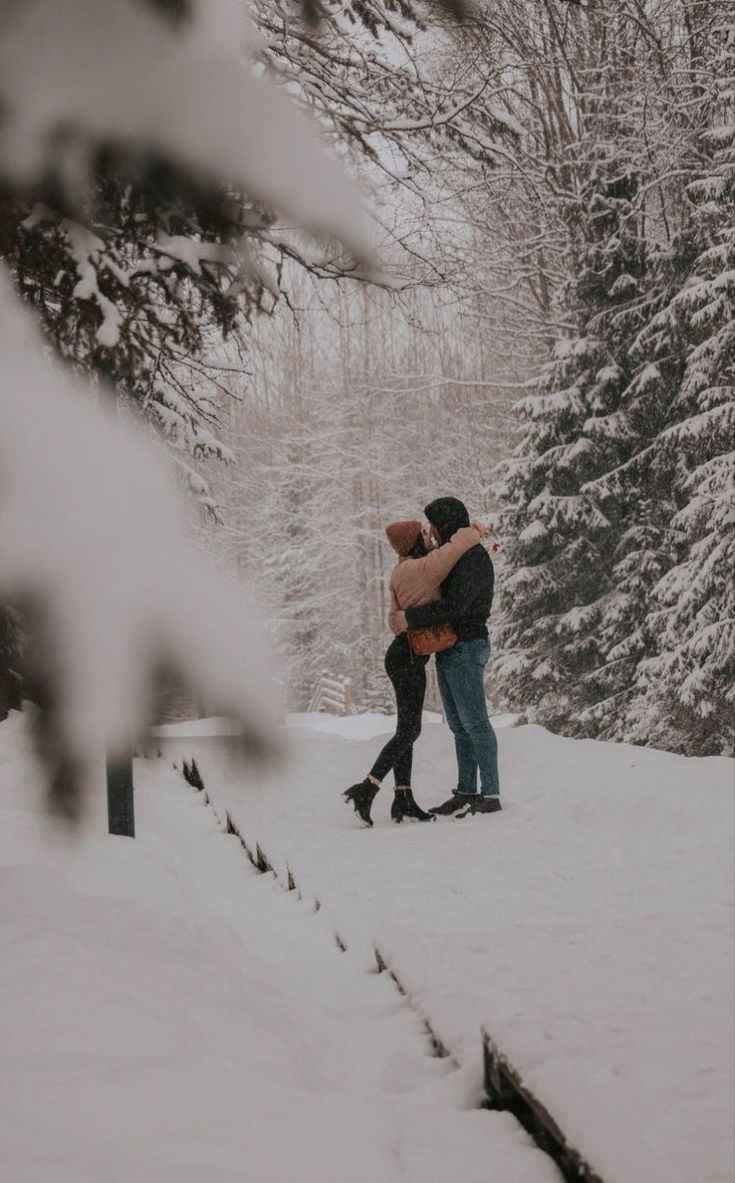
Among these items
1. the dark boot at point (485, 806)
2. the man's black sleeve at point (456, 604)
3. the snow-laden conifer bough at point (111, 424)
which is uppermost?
the snow-laden conifer bough at point (111, 424)

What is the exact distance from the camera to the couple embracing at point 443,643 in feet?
20.9

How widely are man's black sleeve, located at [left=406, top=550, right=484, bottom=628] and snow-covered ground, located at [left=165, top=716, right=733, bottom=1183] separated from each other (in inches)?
51.9

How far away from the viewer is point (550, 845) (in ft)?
19.2

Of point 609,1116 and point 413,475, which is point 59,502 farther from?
point 413,475

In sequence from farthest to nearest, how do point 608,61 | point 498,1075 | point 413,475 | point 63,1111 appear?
point 413,475
point 608,61
point 498,1075
point 63,1111

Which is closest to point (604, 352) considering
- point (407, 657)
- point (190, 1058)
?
point (407, 657)

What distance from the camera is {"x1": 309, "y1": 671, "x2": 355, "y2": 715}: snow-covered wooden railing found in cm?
2625

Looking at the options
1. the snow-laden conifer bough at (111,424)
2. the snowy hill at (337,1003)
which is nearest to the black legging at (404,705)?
the snowy hill at (337,1003)

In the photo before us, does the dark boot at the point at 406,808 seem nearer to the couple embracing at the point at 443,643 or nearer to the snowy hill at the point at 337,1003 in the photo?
the couple embracing at the point at 443,643

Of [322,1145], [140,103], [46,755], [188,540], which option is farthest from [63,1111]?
[140,103]

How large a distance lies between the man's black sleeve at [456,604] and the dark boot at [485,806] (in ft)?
4.19

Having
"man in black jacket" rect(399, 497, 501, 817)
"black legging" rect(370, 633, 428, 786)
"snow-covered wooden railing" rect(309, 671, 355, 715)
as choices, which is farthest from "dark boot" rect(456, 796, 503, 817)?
"snow-covered wooden railing" rect(309, 671, 355, 715)

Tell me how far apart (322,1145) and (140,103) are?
71.1 inches

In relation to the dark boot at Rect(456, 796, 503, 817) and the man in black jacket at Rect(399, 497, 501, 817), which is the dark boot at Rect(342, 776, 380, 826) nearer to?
the man in black jacket at Rect(399, 497, 501, 817)
